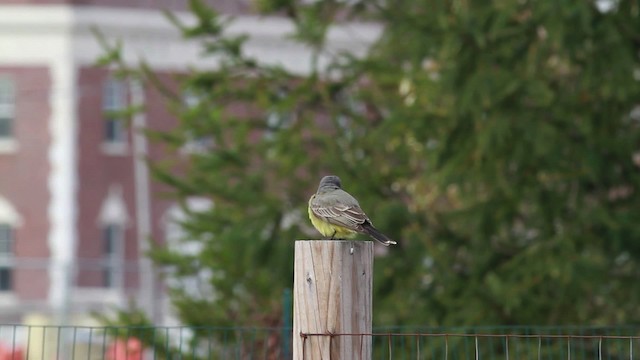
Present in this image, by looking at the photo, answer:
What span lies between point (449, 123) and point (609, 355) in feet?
8.19

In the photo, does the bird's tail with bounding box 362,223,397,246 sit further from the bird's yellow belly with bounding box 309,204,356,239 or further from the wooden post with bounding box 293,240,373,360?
the wooden post with bounding box 293,240,373,360

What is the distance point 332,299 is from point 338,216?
1326 millimetres

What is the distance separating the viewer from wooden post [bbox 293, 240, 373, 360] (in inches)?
281

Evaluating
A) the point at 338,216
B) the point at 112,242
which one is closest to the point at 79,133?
the point at 112,242

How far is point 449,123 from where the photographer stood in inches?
546

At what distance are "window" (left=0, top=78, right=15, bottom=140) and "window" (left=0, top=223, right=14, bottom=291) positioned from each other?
7.83 ft

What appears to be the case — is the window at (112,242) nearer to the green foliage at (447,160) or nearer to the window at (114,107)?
the window at (114,107)

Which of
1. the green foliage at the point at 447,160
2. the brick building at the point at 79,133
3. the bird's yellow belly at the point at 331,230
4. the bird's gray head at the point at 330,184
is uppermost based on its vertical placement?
the brick building at the point at 79,133

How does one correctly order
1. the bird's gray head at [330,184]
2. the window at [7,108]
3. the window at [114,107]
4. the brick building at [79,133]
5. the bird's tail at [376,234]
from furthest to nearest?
the window at [7,108] < the window at [114,107] < the brick building at [79,133] < the bird's gray head at [330,184] < the bird's tail at [376,234]

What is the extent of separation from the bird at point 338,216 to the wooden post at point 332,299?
3.26 feet

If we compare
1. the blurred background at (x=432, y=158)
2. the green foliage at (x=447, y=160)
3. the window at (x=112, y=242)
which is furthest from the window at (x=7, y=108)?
the green foliage at (x=447, y=160)

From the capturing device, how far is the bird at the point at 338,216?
8.35 meters

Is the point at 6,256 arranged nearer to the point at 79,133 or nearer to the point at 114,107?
the point at 79,133

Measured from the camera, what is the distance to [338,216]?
27.6 feet
